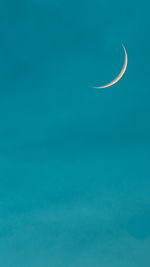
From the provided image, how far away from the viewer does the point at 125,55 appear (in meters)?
58.9

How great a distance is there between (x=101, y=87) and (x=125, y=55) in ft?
31.1

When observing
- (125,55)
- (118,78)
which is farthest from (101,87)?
(125,55)

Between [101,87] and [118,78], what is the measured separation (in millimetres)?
4491

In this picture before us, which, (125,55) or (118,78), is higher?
(125,55)

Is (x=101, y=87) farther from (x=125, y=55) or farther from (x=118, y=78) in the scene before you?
(x=125, y=55)

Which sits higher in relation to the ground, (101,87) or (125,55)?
(125,55)

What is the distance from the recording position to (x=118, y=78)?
57.2m

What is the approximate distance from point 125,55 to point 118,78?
21.0 feet
